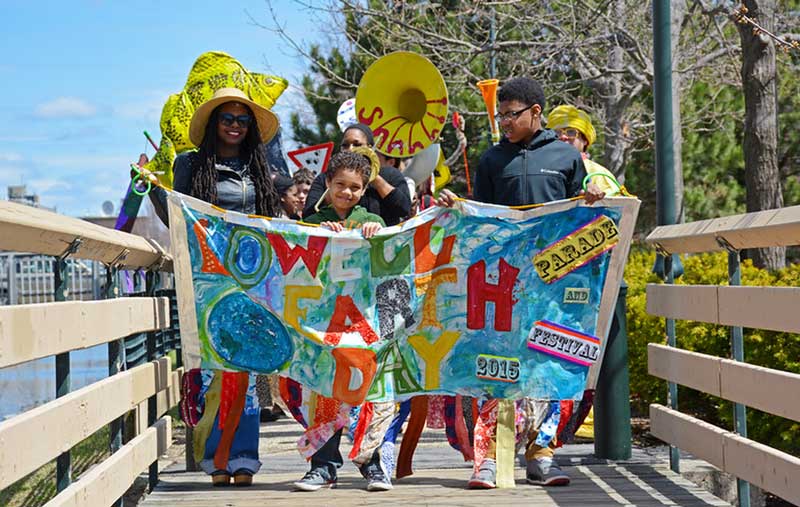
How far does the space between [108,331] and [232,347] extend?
149 cm

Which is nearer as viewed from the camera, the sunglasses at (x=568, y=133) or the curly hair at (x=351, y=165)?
the curly hair at (x=351, y=165)

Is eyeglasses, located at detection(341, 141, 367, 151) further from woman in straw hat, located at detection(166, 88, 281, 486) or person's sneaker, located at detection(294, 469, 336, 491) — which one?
person's sneaker, located at detection(294, 469, 336, 491)

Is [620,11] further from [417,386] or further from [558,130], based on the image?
[417,386]

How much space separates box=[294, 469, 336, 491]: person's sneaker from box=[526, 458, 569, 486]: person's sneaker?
1041 millimetres

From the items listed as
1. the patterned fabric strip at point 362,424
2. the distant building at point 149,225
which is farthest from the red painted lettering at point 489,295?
the distant building at point 149,225

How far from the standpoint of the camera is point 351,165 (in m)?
6.49

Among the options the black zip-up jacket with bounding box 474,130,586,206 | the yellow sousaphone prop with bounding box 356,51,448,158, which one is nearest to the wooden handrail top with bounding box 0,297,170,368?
the black zip-up jacket with bounding box 474,130,586,206

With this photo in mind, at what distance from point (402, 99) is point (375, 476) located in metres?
4.52

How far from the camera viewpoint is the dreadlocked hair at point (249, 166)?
6.51 metres

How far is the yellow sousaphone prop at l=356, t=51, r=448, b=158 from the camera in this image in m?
9.79

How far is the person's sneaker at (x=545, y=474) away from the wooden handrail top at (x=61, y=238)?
2.23 meters

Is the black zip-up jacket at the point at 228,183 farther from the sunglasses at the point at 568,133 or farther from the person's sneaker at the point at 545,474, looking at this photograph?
the sunglasses at the point at 568,133

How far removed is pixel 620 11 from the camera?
1695 cm

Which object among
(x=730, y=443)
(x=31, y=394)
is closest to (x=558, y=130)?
(x=730, y=443)
